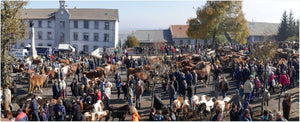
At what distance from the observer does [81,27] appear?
58.8 metres

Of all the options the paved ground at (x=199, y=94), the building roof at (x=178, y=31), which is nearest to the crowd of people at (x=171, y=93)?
the paved ground at (x=199, y=94)

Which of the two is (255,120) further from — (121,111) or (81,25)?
(81,25)

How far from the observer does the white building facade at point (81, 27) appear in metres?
58.2

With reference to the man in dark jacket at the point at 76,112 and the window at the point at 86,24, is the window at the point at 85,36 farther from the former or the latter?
Answer: the man in dark jacket at the point at 76,112

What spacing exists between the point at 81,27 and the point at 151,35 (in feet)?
44.9

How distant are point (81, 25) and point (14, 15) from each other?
144ft

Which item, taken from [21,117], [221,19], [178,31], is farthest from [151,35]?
[21,117]

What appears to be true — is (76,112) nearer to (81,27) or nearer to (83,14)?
(81,27)

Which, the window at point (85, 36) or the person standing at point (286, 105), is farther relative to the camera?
the window at point (85, 36)

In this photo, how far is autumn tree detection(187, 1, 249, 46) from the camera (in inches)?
1487

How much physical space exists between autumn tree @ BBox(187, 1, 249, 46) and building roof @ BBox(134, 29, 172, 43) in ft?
76.5

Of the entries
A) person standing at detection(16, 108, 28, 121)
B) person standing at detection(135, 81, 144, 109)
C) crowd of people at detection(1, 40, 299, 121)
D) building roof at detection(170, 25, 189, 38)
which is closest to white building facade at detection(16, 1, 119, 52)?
building roof at detection(170, 25, 189, 38)

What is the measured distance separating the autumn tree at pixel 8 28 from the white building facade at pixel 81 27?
42224mm

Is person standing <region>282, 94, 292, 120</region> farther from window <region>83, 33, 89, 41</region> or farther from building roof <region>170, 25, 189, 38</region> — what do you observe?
window <region>83, 33, 89, 41</region>
